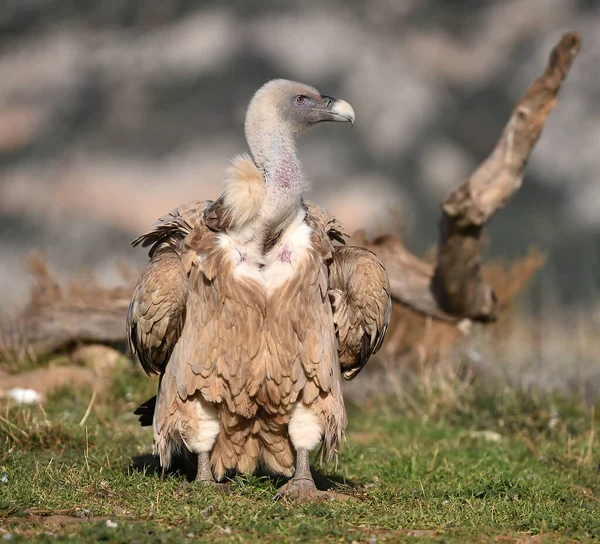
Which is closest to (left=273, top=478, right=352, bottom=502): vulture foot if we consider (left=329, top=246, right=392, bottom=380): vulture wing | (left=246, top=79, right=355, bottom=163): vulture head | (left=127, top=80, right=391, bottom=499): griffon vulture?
(left=127, top=80, right=391, bottom=499): griffon vulture

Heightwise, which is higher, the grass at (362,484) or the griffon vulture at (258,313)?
the griffon vulture at (258,313)

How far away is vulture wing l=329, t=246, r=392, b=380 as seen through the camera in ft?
18.7

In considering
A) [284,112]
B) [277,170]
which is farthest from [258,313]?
[284,112]

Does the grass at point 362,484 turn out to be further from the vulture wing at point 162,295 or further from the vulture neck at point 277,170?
the vulture neck at point 277,170

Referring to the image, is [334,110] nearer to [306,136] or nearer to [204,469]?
[204,469]

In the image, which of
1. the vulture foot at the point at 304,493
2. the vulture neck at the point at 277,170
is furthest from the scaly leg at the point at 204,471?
the vulture neck at the point at 277,170

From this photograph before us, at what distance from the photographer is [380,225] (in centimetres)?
1119

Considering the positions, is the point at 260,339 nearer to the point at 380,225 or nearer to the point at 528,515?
the point at 528,515

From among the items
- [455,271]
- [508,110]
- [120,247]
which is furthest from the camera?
[508,110]

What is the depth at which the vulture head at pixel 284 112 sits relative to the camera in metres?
5.64

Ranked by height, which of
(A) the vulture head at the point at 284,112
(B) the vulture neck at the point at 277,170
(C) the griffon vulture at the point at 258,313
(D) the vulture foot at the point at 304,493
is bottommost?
(D) the vulture foot at the point at 304,493

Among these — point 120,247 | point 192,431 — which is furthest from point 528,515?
point 120,247

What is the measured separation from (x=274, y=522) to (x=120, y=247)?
10.9 meters

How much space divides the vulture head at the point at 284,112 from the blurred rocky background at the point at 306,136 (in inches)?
335
